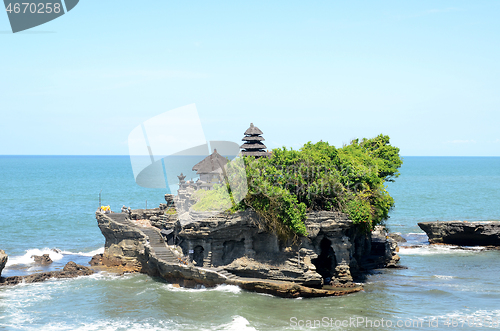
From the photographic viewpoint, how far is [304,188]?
37.4m

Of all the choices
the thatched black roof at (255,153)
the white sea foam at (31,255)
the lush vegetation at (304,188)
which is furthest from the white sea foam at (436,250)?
the white sea foam at (31,255)

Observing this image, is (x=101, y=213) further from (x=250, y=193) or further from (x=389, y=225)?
(x=389, y=225)

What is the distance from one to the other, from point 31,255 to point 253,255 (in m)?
28.5

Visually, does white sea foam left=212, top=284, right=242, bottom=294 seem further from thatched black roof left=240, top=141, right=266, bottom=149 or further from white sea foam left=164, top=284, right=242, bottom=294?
thatched black roof left=240, top=141, right=266, bottom=149

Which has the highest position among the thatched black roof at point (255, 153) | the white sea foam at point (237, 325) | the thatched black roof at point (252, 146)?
the thatched black roof at point (252, 146)

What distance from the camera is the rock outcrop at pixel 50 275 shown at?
133ft

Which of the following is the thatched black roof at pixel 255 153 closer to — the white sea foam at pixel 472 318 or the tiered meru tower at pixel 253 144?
the tiered meru tower at pixel 253 144

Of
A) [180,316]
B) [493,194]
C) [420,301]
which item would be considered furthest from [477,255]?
[493,194]

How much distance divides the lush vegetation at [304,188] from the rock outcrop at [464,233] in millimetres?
19809

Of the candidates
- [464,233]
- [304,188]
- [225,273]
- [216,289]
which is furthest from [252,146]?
[464,233]

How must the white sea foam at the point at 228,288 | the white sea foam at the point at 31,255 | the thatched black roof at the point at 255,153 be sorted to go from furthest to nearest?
1. the white sea foam at the point at 31,255
2. the thatched black roof at the point at 255,153
3. the white sea foam at the point at 228,288

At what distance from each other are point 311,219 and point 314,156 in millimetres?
5207
